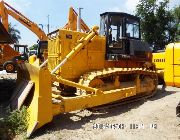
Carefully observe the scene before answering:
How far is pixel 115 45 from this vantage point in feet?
33.8

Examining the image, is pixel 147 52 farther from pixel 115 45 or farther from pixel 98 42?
pixel 98 42

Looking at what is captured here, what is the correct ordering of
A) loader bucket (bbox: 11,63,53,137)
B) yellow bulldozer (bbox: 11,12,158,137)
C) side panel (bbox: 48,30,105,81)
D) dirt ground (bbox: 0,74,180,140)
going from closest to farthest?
dirt ground (bbox: 0,74,180,140) → loader bucket (bbox: 11,63,53,137) → yellow bulldozer (bbox: 11,12,158,137) → side panel (bbox: 48,30,105,81)

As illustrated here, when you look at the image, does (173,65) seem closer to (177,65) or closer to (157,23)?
(177,65)

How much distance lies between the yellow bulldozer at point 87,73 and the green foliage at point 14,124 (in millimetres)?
213

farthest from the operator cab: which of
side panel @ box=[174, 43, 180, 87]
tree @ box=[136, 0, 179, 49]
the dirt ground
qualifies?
tree @ box=[136, 0, 179, 49]

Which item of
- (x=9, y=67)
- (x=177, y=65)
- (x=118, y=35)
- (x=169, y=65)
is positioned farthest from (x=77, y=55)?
(x=9, y=67)

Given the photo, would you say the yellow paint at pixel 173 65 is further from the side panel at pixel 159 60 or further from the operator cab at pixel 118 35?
the side panel at pixel 159 60

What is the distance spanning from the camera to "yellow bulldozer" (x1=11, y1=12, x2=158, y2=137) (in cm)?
718

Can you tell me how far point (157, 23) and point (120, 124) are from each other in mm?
25694

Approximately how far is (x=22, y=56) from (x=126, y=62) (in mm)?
13765

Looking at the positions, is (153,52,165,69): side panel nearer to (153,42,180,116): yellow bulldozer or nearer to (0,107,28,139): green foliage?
(153,42,180,116): yellow bulldozer

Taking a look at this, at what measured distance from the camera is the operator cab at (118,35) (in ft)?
33.7
